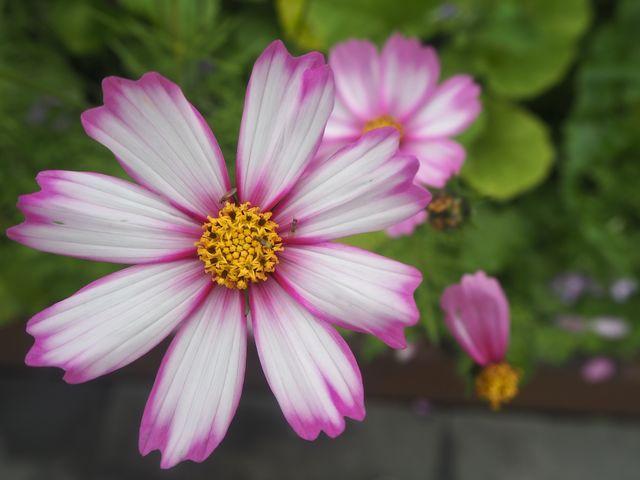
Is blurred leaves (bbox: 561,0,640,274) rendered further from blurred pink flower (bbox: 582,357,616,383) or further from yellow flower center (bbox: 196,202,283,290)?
yellow flower center (bbox: 196,202,283,290)

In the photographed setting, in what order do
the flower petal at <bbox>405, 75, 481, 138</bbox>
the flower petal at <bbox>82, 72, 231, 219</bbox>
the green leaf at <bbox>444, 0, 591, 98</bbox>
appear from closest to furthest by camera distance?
the flower petal at <bbox>82, 72, 231, 219</bbox> < the flower petal at <bbox>405, 75, 481, 138</bbox> < the green leaf at <bbox>444, 0, 591, 98</bbox>

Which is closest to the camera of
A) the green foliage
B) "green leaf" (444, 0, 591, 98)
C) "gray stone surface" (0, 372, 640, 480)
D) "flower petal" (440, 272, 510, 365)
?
"flower petal" (440, 272, 510, 365)

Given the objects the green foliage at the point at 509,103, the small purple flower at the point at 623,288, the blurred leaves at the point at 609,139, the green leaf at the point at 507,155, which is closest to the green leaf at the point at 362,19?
the green foliage at the point at 509,103

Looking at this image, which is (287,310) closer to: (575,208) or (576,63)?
(575,208)

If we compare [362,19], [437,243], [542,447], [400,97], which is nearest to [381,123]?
[400,97]

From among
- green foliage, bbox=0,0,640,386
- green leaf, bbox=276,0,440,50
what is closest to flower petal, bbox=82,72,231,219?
green foliage, bbox=0,0,640,386

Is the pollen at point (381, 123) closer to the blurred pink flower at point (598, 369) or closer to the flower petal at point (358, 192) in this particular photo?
the flower petal at point (358, 192)

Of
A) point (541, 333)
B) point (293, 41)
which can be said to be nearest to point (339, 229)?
point (293, 41)
